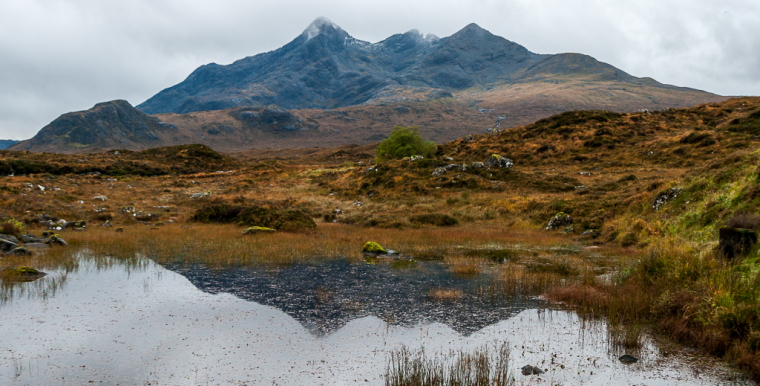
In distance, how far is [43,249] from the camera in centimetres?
2006

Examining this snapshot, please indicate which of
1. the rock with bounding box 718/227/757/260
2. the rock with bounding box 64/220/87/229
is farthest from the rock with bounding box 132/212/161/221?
the rock with bounding box 718/227/757/260

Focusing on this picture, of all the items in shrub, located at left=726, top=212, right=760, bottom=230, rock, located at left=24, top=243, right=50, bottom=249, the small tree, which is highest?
the small tree

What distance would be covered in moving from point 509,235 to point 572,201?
9378 mm

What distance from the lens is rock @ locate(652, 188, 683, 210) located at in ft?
75.3

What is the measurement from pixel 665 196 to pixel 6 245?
3207 cm

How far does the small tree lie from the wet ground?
63.9 m

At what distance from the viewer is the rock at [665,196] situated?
2294 cm

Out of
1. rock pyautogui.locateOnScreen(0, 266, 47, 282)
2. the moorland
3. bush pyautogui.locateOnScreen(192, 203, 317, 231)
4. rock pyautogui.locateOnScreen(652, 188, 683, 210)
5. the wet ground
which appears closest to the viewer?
the wet ground

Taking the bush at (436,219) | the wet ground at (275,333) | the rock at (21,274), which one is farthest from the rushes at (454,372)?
the bush at (436,219)

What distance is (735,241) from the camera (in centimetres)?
1221

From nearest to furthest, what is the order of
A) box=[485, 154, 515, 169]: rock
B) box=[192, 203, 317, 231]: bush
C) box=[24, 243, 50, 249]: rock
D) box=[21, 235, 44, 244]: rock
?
box=[24, 243, 50, 249]: rock → box=[21, 235, 44, 244]: rock → box=[192, 203, 317, 231]: bush → box=[485, 154, 515, 169]: rock

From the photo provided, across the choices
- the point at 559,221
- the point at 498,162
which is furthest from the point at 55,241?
the point at 498,162

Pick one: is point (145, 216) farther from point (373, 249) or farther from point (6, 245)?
point (373, 249)

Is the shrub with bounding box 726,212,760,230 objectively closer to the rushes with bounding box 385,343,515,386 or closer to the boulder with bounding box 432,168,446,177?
the rushes with bounding box 385,343,515,386
